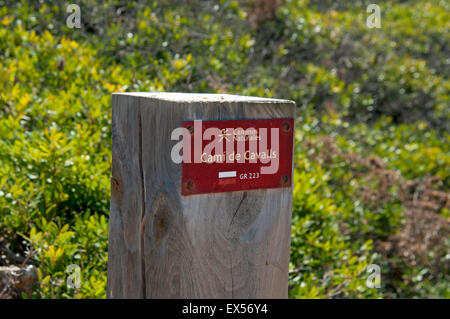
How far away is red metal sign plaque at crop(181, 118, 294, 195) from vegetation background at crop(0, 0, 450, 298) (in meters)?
1.45

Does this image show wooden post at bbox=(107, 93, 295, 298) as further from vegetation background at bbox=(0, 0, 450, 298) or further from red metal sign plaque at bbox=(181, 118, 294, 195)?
vegetation background at bbox=(0, 0, 450, 298)

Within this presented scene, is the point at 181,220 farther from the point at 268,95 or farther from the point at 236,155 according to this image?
the point at 268,95

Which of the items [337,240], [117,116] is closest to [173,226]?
[117,116]

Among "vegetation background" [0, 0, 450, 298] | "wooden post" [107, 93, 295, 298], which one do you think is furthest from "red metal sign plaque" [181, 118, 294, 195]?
"vegetation background" [0, 0, 450, 298]

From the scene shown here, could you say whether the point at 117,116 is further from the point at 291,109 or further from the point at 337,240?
the point at 337,240

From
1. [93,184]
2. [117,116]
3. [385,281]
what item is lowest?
[385,281]

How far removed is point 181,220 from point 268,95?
3.94 metres

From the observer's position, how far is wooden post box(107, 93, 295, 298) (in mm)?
1681

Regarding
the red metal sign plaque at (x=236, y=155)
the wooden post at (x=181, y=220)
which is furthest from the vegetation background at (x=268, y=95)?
the red metal sign plaque at (x=236, y=155)

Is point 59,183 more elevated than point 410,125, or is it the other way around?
point 410,125

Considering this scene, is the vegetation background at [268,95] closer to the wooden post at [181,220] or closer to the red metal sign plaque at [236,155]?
the wooden post at [181,220]

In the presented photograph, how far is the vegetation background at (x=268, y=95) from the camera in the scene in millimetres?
3381

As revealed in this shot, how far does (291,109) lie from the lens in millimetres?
1849
